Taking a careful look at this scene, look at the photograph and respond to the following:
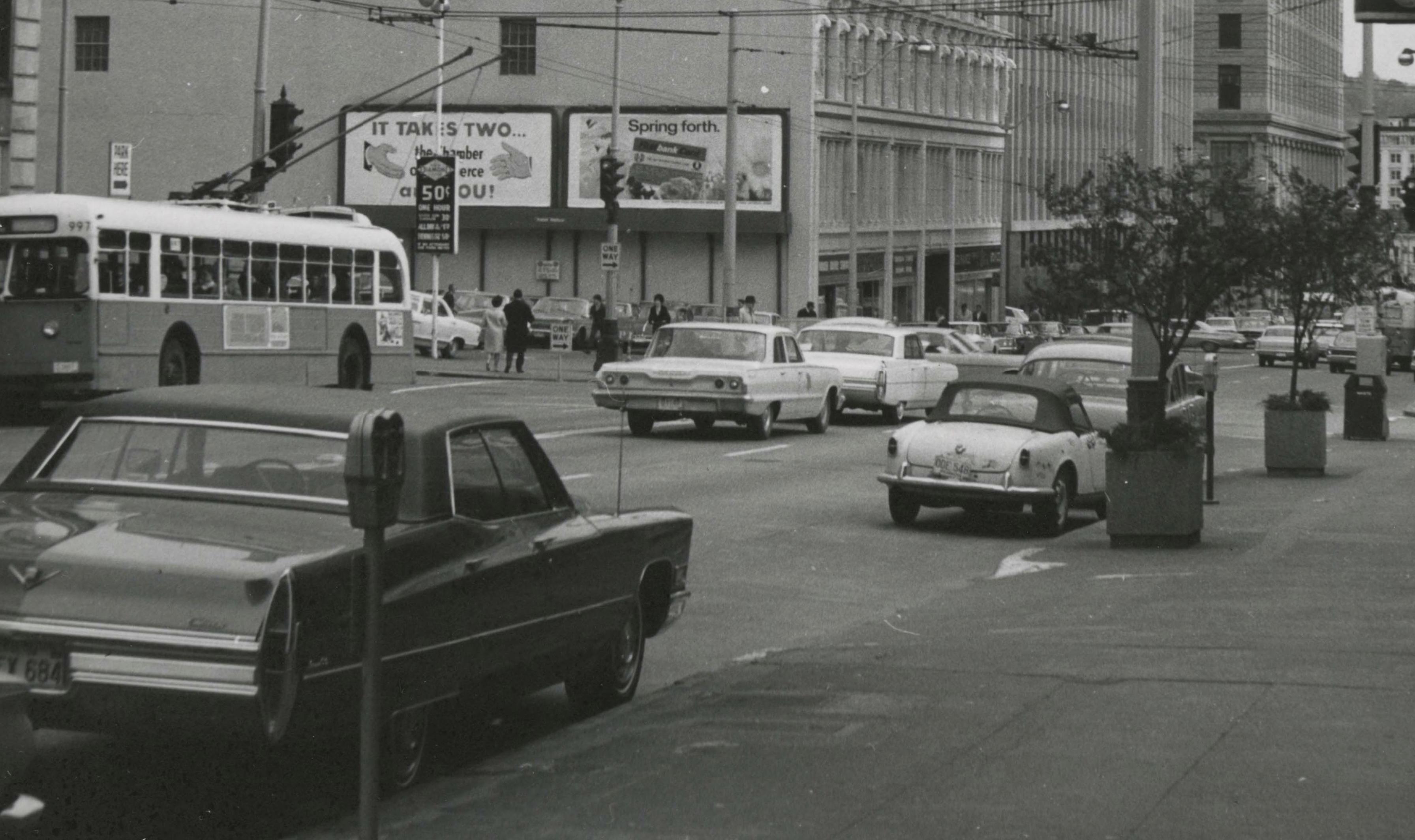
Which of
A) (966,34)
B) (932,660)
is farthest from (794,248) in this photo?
(932,660)

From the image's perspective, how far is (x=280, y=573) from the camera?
7250mm

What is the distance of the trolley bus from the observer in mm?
28375

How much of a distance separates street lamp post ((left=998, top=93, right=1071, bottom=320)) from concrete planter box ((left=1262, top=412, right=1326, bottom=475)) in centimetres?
6734

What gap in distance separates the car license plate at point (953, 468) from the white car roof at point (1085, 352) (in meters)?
6.80

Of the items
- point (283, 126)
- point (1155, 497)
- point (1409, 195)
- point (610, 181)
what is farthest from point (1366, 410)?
point (610, 181)

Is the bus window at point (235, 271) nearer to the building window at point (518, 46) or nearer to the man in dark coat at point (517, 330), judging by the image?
the man in dark coat at point (517, 330)

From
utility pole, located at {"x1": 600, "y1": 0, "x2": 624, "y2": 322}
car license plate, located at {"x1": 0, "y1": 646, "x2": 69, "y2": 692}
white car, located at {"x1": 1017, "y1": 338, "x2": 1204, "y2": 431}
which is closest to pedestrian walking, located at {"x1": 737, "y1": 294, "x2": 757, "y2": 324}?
utility pole, located at {"x1": 600, "y1": 0, "x2": 624, "y2": 322}

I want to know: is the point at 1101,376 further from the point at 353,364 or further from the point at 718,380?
the point at 353,364

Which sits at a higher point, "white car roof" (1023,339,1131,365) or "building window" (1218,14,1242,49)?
"building window" (1218,14,1242,49)

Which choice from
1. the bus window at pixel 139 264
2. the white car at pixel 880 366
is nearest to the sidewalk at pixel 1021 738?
the bus window at pixel 139 264

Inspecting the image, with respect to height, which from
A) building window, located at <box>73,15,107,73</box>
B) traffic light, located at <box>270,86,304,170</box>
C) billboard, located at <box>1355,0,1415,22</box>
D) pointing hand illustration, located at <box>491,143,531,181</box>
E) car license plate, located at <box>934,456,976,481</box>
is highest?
building window, located at <box>73,15,107,73</box>

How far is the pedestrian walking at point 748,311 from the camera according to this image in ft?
170

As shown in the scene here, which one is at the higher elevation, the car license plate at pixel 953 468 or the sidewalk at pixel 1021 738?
the car license plate at pixel 953 468

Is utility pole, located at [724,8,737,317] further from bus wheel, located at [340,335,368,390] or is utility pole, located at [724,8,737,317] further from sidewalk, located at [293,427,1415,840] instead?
sidewalk, located at [293,427,1415,840]
